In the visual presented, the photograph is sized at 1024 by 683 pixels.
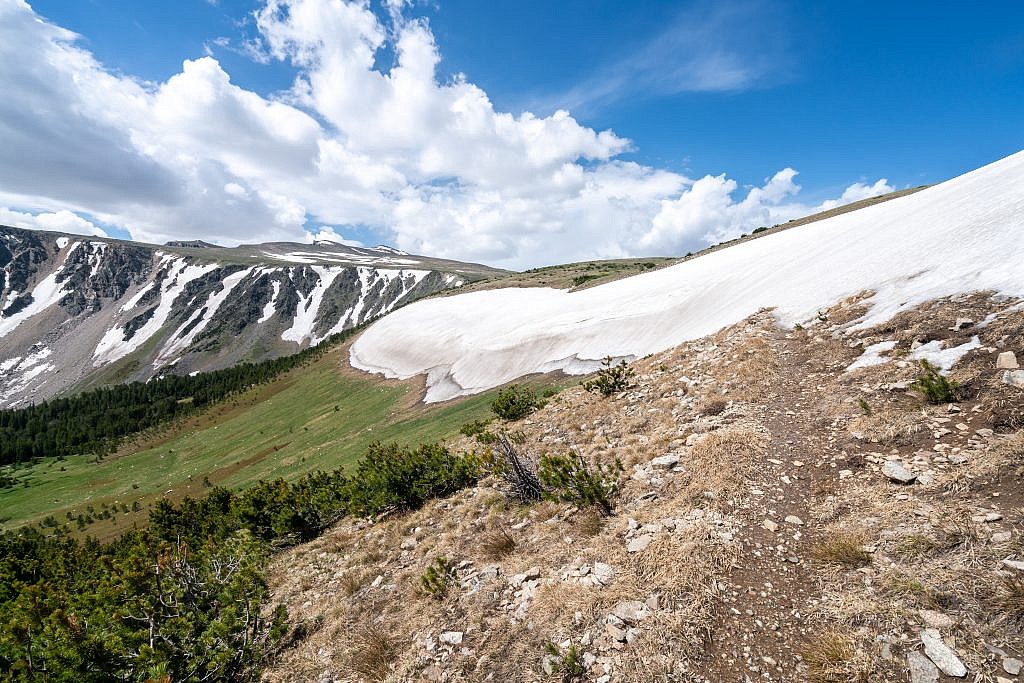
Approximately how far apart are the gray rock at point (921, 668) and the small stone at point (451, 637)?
18.1ft

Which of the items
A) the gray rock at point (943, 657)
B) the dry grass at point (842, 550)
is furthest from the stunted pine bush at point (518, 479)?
the gray rock at point (943, 657)

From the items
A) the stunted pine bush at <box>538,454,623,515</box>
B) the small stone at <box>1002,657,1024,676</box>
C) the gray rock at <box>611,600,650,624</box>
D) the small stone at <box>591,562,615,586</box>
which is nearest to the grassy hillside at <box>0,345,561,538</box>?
the stunted pine bush at <box>538,454,623,515</box>

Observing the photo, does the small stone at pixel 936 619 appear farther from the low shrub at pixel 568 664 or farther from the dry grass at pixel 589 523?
the dry grass at pixel 589 523

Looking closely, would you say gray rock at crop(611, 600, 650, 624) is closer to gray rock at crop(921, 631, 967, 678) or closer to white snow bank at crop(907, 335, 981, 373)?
gray rock at crop(921, 631, 967, 678)

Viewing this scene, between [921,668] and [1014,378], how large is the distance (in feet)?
22.4

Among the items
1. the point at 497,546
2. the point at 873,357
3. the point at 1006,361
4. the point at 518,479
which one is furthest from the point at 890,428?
the point at 497,546

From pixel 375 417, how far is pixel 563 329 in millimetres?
20254

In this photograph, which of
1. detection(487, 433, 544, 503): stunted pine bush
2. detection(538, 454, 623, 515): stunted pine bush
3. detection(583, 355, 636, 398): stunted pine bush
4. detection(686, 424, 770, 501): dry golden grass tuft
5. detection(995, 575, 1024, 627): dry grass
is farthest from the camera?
detection(583, 355, 636, 398): stunted pine bush

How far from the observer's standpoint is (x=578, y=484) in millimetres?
9312

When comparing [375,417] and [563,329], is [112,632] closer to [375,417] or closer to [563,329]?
[563,329]

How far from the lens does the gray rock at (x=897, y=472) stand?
22.6 ft

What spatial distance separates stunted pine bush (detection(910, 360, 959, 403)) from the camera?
27.0 feet

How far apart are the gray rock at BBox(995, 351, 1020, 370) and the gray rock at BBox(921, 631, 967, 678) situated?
22.5 ft

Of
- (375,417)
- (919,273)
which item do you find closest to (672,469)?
(919,273)
